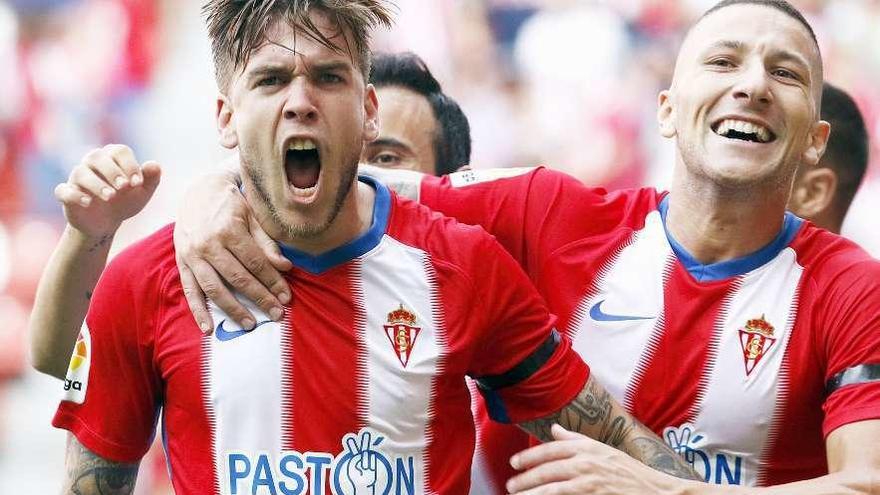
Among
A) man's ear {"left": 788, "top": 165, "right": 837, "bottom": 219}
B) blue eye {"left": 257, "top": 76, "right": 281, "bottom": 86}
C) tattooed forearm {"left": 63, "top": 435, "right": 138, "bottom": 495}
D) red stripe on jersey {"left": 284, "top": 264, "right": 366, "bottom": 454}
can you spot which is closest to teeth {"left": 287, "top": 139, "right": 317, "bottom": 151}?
blue eye {"left": 257, "top": 76, "right": 281, "bottom": 86}

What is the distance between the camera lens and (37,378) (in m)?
6.62

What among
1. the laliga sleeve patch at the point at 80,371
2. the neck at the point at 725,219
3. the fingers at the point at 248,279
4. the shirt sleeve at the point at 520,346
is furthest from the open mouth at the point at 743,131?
the laliga sleeve patch at the point at 80,371

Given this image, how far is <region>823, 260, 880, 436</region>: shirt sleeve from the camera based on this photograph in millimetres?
2568

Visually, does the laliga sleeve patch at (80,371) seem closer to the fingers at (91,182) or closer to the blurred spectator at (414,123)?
the fingers at (91,182)

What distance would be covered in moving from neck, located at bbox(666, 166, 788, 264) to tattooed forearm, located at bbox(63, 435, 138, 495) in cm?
134

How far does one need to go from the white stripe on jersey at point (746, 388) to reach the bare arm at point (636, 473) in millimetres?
183

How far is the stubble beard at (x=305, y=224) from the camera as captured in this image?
2.56 m

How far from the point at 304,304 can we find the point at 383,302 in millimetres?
156

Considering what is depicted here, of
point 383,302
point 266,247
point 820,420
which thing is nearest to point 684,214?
point 820,420

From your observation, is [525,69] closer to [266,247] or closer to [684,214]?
[684,214]

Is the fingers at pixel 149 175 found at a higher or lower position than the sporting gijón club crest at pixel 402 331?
higher

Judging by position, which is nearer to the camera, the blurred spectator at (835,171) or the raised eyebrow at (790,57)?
the raised eyebrow at (790,57)

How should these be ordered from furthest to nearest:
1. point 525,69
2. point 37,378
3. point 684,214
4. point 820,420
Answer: point 525,69 → point 37,378 → point 684,214 → point 820,420

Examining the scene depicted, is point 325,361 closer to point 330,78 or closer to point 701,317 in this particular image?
point 330,78
